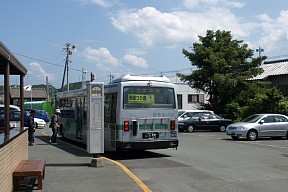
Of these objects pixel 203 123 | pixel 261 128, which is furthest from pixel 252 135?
pixel 203 123

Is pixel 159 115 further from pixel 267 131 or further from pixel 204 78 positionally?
pixel 204 78

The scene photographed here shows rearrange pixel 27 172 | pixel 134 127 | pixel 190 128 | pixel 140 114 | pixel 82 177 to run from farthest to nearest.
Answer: pixel 190 128 → pixel 140 114 → pixel 134 127 → pixel 82 177 → pixel 27 172

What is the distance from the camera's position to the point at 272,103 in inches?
1280

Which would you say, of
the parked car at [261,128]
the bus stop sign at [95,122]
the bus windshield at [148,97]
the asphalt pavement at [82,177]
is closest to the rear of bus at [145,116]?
the bus windshield at [148,97]

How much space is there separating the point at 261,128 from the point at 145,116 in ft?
35.9

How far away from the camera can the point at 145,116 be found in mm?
14812

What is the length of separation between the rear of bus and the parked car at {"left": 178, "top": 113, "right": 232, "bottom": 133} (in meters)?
16.6

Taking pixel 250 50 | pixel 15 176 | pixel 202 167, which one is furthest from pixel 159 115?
pixel 250 50

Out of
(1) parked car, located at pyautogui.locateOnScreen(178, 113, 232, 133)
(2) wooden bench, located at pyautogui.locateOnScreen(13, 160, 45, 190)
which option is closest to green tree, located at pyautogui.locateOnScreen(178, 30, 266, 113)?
(1) parked car, located at pyautogui.locateOnScreen(178, 113, 232, 133)

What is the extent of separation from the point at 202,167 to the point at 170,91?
157 inches

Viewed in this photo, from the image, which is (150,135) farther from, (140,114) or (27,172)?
(27,172)

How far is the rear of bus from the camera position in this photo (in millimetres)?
14547

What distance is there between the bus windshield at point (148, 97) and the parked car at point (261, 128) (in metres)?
9.18

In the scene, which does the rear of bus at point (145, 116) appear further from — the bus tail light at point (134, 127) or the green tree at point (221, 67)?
the green tree at point (221, 67)
